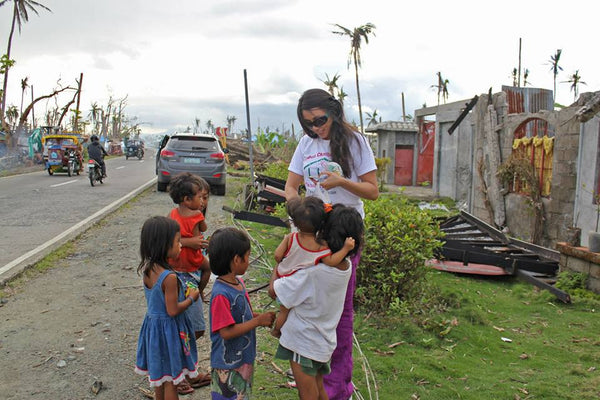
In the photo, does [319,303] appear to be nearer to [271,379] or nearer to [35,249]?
[271,379]

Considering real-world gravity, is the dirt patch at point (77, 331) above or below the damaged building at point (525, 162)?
below

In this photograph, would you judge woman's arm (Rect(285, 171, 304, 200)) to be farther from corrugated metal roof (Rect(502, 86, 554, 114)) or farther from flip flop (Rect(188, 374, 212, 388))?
corrugated metal roof (Rect(502, 86, 554, 114))

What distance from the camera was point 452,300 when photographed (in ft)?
18.1

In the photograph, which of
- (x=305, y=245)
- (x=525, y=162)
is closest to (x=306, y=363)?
(x=305, y=245)

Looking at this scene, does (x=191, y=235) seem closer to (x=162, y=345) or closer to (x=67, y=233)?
(x=162, y=345)

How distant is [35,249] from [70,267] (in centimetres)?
104

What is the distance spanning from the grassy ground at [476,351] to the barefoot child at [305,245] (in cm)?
109

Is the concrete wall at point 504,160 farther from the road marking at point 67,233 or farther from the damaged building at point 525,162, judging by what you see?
the road marking at point 67,233

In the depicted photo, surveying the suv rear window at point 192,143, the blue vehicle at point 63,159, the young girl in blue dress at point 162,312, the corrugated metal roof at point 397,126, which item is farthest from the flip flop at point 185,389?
the corrugated metal roof at point 397,126

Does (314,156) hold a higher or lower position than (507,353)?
higher

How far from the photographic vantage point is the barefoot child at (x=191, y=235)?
129 inches

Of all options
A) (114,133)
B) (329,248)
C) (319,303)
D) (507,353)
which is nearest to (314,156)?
(329,248)

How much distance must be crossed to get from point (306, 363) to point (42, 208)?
9.83 metres

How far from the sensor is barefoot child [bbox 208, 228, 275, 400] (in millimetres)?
2537
